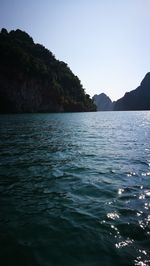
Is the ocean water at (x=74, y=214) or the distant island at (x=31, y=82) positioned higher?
the distant island at (x=31, y=82)

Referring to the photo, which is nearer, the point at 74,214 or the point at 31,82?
the point at 74,214

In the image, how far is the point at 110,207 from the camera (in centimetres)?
874

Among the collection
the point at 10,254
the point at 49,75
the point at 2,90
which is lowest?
the point at 10,254

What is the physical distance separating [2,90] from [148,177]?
96.9m

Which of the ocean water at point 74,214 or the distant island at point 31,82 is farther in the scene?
the distant island at point 31,82

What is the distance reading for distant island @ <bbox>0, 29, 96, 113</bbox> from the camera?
10388 centimetres

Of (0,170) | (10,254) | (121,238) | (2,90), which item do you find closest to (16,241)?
(10,254)

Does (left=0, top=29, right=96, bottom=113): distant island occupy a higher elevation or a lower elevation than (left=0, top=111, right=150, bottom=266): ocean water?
higher

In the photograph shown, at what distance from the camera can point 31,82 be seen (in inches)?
4685

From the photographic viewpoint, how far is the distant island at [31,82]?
341 feet

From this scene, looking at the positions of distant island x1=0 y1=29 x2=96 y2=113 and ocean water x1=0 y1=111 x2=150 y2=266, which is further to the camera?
distant island x1=0 y1=29 x2=96 y2=113

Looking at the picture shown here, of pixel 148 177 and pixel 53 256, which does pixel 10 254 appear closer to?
pixel 53 256

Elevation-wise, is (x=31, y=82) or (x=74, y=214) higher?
(x=31, y=82)

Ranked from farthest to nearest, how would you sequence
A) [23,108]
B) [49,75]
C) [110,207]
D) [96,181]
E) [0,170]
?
[49,75] → [23,108] → [0,170] → [96,181] → [110,207]
